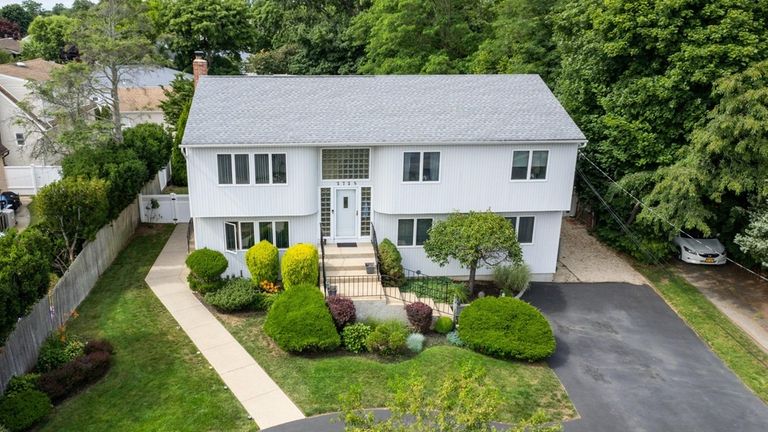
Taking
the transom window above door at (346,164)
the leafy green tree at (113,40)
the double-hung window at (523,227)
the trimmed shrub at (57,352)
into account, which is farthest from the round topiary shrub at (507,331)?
the leafy green tree at (113,40)

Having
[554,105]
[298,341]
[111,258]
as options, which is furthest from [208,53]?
[298,341]

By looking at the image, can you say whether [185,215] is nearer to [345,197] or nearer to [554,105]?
[345,197]

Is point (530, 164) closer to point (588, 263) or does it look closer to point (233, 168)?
point (588, 263)

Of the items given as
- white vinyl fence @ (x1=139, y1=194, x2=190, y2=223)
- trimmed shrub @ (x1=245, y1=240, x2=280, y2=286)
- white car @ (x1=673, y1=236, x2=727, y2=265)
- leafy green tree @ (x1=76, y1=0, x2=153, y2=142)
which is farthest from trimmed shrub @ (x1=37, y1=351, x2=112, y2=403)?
white car @ (x1=673, y1=236, x2=727, y2=265)

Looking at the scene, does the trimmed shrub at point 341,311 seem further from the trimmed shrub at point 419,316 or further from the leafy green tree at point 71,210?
the leafy green tree at point 71,210

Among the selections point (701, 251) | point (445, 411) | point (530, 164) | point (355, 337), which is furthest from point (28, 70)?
point (701, 251)
